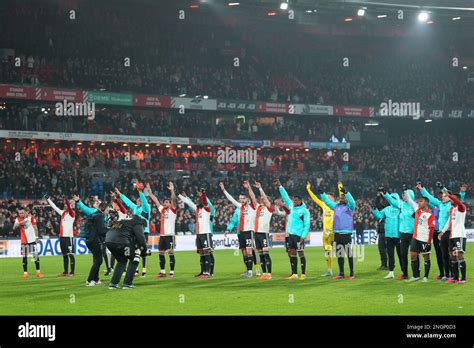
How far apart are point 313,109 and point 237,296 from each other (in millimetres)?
41547

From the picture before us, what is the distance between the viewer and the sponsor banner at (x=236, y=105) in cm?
5566

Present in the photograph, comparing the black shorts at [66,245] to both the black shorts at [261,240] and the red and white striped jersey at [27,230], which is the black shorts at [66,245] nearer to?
the red and white striped jersey at [27,230]

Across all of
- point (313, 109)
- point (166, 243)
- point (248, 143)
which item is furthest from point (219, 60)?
point (166, 243)

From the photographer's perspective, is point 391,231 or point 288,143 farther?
point 288,143

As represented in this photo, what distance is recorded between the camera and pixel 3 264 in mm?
31453

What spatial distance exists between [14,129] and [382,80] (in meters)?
31.2

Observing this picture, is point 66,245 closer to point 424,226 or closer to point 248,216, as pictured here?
point 248,216

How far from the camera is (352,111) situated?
60469mm

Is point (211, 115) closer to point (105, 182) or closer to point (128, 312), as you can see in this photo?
point (105, 182)

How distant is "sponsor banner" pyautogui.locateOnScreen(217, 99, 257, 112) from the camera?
55.7m

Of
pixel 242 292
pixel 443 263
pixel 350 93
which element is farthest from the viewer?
pixel 350 93

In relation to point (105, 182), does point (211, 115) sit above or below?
above

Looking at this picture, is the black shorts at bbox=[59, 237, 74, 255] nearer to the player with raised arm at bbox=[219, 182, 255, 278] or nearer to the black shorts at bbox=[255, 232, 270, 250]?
the player with raised arm at bbox=[219, 182, 255, 278]
